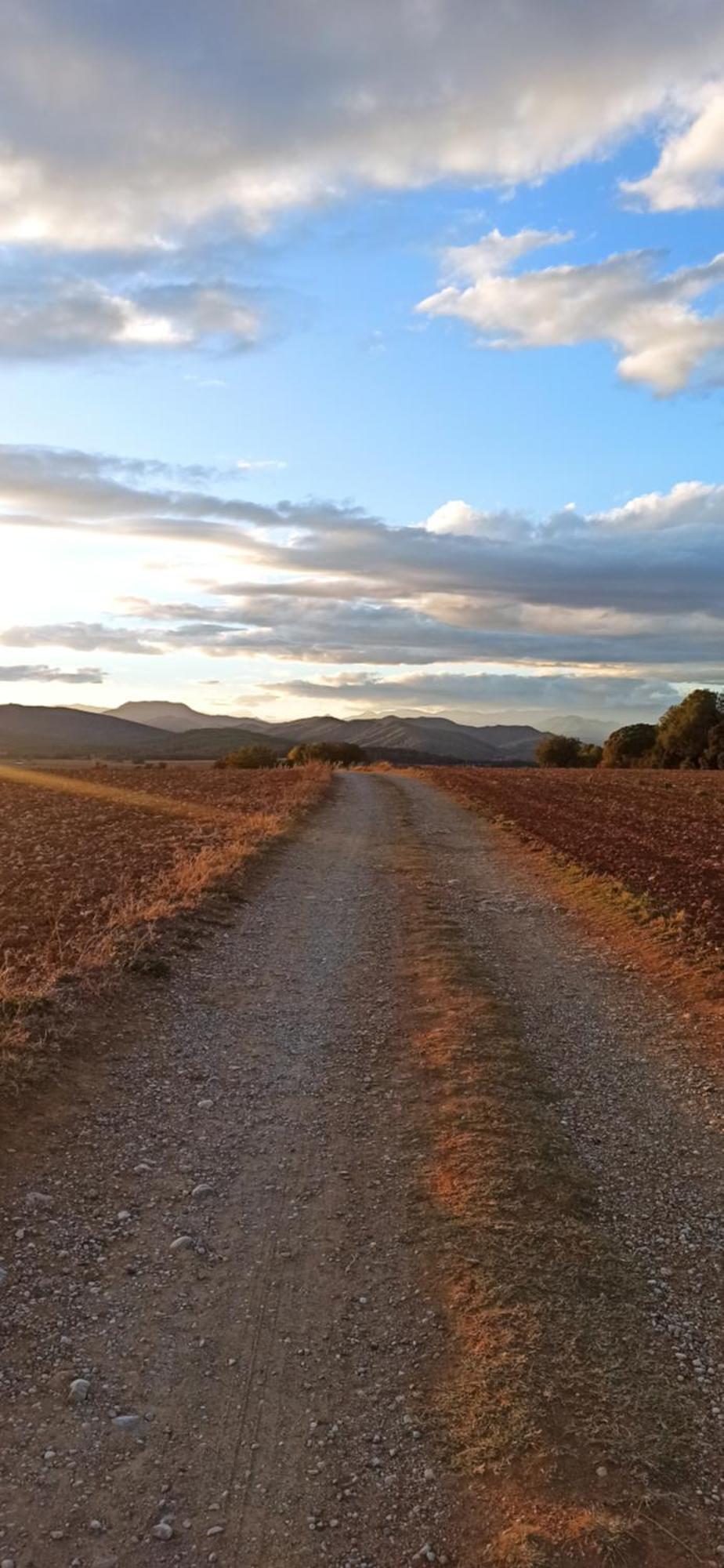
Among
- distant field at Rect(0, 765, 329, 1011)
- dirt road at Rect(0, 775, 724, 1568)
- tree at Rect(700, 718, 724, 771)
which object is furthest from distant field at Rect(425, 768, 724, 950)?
tree at Rect(700, 718, 724, 771)

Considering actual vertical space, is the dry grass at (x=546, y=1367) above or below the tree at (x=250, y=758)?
below

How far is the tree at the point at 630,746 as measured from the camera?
106188 mm

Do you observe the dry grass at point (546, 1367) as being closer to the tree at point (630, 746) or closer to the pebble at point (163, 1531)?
the pebble at point (163, 1531)

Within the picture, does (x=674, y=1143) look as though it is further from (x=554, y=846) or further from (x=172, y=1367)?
(x=554, y=846)

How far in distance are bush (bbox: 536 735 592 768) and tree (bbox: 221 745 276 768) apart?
34.7 meters

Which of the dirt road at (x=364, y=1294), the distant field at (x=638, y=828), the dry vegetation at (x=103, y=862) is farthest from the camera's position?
the distant field at (x=638, y=828)

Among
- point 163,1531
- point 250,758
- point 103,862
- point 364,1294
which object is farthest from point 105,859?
point 250,758

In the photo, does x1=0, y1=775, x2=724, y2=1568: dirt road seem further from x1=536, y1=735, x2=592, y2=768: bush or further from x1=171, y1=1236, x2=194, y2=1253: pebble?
x1=536, y1=735, x2=592, y2=768: bush

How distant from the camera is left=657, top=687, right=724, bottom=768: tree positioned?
9706 cm

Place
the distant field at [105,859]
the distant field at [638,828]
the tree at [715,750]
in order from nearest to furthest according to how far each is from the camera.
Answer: the distant field at [105,859] < the distant field at [638,828] < the tree at [715,750]

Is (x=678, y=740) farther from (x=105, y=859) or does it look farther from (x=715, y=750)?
(x=105, y=859)

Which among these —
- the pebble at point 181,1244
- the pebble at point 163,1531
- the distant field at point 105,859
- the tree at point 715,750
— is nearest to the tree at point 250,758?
the tree at point 715,750

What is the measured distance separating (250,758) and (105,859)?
82.7m

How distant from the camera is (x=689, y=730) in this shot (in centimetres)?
9731
